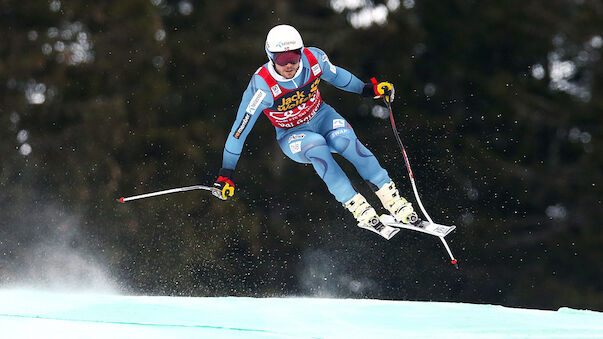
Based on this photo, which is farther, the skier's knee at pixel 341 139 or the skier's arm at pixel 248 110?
the skier's knee at pixel 341 139

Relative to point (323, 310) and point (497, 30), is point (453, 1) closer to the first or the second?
point (497, 30)

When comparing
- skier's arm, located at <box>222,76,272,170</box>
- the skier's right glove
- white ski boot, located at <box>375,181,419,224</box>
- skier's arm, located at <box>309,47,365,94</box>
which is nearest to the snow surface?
white ski boot, located at <box>375,181,419,224</box>

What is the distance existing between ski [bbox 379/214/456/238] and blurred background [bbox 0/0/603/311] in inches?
192

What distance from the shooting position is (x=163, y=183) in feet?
42.4

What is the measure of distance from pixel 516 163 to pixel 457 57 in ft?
6.18

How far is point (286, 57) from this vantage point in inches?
245

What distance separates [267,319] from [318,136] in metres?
1.37

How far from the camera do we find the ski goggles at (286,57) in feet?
20.4

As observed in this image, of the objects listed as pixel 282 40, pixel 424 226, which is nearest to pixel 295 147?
pixel 282 40

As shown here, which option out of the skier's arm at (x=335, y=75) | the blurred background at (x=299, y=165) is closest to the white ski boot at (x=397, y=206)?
the skier's arm at (x=335, y=75)

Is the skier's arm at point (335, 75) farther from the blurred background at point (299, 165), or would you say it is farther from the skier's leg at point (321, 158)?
the blurred background at point (299, 165)

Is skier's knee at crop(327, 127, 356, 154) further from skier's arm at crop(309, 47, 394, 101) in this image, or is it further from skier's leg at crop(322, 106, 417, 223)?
skier's arm at crop(309, 47, 394, 101)

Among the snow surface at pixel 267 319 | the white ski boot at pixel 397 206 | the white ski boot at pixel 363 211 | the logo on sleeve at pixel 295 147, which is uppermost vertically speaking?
the logo on sleeve at pixel 295 147

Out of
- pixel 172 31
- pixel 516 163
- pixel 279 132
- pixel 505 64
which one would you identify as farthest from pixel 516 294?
pixel 279 132
